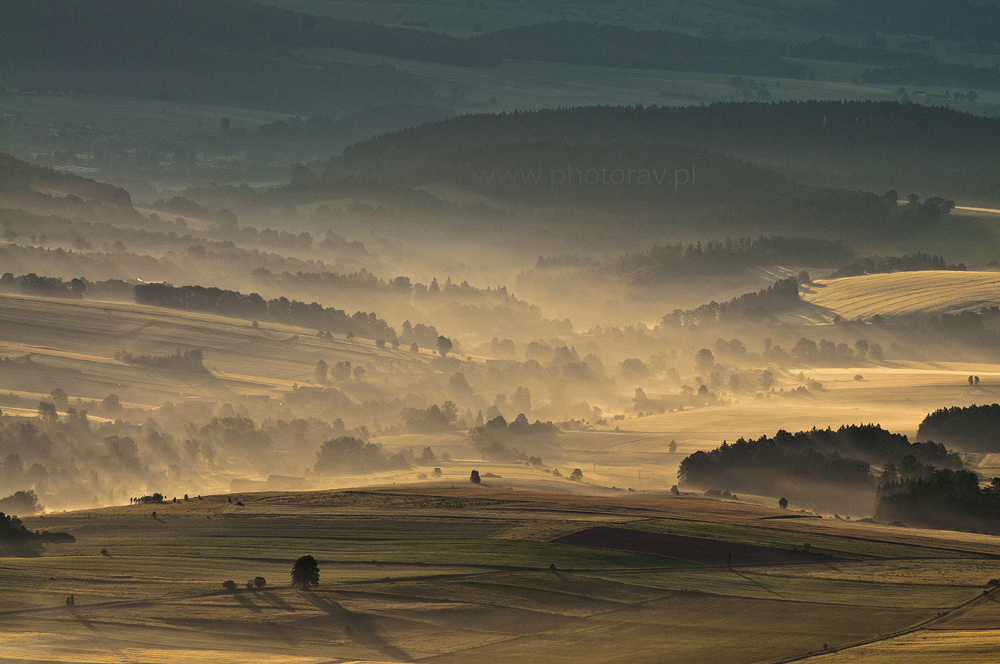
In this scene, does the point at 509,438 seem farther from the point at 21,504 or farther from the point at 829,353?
the point at 829,353

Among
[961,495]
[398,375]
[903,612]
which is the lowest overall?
[903,612]

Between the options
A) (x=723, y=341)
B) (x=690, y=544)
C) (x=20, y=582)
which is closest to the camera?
(x=20, y=582)

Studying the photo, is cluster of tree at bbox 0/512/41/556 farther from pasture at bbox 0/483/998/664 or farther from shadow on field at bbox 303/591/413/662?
shadow on field at bbox 303/591/413/662

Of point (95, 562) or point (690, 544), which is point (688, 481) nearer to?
point (690, 544)

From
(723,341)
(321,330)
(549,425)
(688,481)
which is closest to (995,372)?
(723,341)

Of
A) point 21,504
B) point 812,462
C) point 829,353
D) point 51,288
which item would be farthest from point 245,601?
point 51,288

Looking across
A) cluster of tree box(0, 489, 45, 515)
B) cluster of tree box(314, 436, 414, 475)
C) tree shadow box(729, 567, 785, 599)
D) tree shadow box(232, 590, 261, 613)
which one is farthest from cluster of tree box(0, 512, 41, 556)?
cluster of tree box(314, 436, 414, 475)

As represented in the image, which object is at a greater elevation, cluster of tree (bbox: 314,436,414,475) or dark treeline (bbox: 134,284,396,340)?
dark treeline (bbox: 134,284,396,340)
